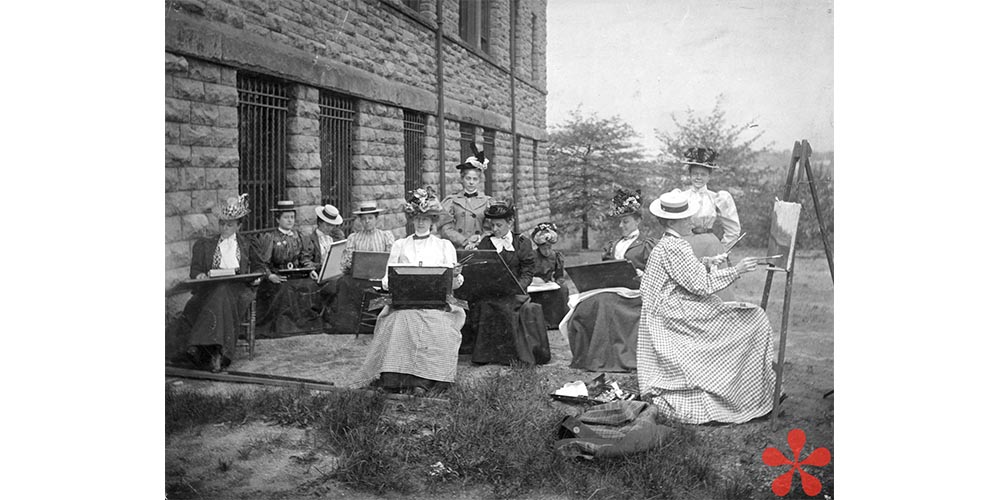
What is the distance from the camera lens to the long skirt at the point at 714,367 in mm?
4742

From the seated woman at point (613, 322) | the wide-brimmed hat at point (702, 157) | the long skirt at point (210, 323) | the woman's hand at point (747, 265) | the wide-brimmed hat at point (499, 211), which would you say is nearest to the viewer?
the woman's hand at point (747, 265)

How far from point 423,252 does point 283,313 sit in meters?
1.03

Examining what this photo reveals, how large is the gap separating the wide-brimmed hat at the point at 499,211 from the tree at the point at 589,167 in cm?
47

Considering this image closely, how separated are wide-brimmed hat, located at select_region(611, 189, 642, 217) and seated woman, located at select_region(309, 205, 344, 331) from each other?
6.09 ft

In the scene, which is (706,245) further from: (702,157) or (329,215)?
(329,215)

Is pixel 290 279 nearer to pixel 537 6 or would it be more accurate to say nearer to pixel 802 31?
pixel 537 6

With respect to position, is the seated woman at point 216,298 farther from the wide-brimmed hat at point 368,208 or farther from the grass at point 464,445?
the wide-brimmed hat at point 368,208

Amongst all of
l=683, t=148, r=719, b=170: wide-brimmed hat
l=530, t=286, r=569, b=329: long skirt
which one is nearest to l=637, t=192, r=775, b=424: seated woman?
l=683, t=148, r=719, b=170: wide-brimmed hat

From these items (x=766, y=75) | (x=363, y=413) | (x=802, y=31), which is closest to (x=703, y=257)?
(x=766, y=75)

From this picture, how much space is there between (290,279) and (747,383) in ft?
→ 9.84

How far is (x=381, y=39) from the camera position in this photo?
207 inches

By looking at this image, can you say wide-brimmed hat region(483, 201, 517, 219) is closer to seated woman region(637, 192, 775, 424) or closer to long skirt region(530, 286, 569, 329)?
long skirt region(530, 286, 569, 329)

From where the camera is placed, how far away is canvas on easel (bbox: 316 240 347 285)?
18.3 ft

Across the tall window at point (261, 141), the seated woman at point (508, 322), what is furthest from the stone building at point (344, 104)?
the seated woman at point (508, 322)
